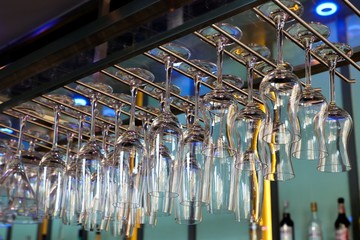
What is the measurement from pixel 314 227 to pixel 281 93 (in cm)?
193

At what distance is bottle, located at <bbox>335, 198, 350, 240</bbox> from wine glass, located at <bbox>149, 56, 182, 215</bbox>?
5.23ft

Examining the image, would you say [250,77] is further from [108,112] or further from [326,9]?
[108,112]

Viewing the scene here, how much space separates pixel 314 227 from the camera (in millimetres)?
2947

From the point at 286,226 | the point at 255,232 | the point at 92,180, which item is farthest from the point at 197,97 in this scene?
the point at 255,232

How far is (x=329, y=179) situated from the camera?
302 centimetres

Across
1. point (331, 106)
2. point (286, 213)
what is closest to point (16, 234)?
point (286, 213)

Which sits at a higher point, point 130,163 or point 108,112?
point 108,112

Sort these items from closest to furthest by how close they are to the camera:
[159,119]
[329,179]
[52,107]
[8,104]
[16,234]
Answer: [159,119] → [8,104] → [52,107] → [329,179] → [16,234]

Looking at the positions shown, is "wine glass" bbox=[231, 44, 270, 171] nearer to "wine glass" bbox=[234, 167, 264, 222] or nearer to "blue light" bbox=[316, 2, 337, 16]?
"wine glass" bbox=[234, 167, 264, 222]

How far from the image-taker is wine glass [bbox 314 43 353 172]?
1.19 metres

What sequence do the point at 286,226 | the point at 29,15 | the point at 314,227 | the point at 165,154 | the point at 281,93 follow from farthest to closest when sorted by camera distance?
1. the point at 286,226
2. the point at 314,227
3. the point at 165,154
4. the point at 29,15
5. the point at 281,93

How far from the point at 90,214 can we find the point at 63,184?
0.36ft

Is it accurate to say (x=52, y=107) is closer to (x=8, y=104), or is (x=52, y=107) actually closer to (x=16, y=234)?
(x=8, y=104)

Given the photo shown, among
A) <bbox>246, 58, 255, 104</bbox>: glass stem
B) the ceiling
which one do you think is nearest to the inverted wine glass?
<bbox>246, 58, 255, 104</bbox>: glass stem
